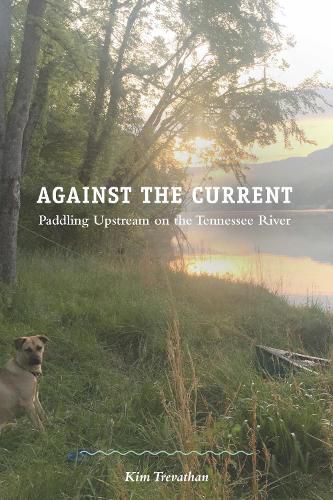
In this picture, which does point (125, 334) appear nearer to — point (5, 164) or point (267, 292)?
point (5, 164)

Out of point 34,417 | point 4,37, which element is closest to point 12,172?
point 4,37

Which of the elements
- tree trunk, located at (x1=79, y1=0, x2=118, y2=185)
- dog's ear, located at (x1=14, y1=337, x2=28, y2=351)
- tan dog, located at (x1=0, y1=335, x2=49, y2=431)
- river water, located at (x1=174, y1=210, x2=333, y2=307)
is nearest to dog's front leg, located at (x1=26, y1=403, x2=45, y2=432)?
tan dog, located at (x1=0, y1=335, x2=49, y2=431)

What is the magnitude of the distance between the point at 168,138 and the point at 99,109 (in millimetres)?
3489

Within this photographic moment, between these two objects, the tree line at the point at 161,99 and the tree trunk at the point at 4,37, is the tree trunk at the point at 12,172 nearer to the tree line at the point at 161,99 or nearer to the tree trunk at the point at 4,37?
the tree trunk at the point at 4,37

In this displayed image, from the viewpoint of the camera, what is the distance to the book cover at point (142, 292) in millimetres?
4340

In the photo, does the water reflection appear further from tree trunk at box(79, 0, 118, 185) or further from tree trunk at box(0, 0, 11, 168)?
tree trunk at box(0, 0, 11, 168)

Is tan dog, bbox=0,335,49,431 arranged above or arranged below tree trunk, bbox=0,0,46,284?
below

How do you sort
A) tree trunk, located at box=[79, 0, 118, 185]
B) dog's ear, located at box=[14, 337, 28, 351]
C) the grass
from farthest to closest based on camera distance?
tree trunk, located at box=[79, 0, 118, 185] < dog's ear, located at box=[14, 337, 28, 351] < the grass

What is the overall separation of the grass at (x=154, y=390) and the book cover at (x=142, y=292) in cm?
3

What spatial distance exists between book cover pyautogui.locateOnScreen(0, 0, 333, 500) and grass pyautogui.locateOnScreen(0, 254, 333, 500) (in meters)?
0.03

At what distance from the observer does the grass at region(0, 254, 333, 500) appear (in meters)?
3.88

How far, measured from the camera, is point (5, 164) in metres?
9.05

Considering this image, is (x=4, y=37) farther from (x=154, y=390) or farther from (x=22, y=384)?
→ (x=154, y=390)

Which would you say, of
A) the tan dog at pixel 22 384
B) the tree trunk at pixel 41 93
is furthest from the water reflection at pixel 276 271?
the tan dog at pixel 22 384
